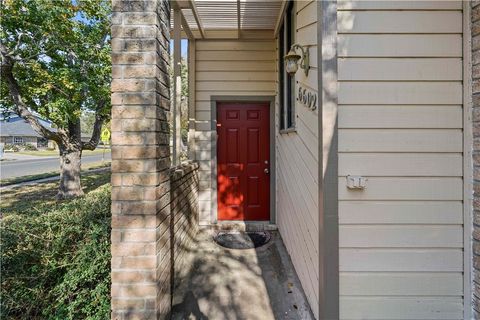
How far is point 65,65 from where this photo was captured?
27.8ft

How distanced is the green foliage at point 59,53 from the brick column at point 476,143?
8760 mm

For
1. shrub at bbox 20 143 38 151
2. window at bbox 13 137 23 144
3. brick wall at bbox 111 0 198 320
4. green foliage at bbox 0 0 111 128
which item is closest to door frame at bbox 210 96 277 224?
brick wall at bbox 111 0 198 320

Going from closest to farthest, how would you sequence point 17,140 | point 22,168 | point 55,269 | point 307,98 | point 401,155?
point 401,155 < point 55,269 < point 307,98 < point 22,168 < point 17,140

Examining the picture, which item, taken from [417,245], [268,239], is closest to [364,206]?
[417,245]

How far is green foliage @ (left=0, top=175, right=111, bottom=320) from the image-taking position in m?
1.93

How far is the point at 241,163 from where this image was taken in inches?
183

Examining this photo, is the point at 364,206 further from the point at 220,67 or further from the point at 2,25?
the point at 2,25

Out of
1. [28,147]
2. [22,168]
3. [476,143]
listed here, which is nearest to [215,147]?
[476,143]

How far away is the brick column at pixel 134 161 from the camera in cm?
187

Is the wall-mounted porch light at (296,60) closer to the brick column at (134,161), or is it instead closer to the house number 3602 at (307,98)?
the house number 3602 at (307,98)

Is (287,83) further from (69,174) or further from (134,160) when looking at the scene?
(69,174)

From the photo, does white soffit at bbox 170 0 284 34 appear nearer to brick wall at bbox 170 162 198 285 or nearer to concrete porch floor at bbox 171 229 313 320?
brick wall at bbox 170 162 198 285

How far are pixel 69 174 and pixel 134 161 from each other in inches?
338

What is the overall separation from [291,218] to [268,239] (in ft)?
2.97
